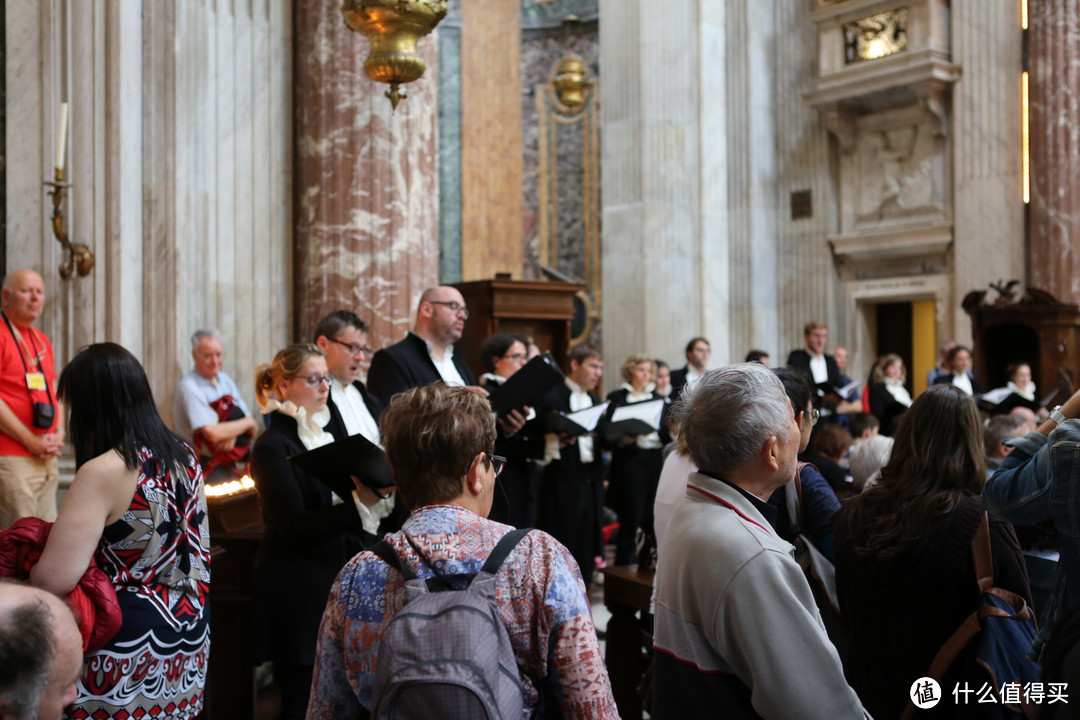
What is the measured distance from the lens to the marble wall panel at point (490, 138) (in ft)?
50.9

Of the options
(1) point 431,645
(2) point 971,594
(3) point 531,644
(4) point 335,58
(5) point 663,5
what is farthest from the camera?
(5) point 663,5

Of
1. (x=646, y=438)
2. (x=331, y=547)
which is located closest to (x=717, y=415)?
(x=331, y=547)

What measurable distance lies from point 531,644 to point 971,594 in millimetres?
1417

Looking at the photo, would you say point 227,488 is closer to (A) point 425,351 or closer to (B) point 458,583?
(A) point 425,351

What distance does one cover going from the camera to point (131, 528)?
280 centimetres

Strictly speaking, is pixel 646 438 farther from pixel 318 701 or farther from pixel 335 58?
pixel 318 701

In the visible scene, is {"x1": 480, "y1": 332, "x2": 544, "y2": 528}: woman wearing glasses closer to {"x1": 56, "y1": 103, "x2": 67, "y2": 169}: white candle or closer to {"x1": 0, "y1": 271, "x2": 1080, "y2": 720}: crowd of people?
{"x1": 0, "y1": 271, "x2": 1080, "y2": 720}: crowd of people

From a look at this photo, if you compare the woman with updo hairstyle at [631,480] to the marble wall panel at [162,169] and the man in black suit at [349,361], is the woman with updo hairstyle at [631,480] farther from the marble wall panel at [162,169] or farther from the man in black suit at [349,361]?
the man in black suit at [349,361]

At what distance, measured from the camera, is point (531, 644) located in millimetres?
1920

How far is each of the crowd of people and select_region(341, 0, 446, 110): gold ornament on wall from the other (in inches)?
48.3

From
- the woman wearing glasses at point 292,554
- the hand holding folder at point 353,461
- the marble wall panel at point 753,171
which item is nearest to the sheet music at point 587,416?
the woman wearing glasses at point 292,554

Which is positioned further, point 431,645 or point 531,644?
point 531,644

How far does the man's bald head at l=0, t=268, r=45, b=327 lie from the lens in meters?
4.71

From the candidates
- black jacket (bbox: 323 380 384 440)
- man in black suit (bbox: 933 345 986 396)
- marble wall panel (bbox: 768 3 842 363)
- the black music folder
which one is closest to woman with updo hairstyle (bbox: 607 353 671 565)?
the black music folder
